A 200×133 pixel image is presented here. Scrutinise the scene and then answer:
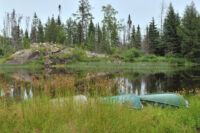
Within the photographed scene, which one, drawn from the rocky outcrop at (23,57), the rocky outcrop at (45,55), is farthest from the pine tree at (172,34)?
the rocky outcrop at (23,57)

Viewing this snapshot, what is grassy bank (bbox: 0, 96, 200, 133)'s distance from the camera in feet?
8.34

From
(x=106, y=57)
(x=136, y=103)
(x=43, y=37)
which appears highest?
(x=43, y=37)

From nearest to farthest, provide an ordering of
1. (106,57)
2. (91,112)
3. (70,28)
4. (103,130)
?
(103,130) → (91,112) → (106,57) → (70,28)

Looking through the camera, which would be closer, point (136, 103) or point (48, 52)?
point (136, 103)

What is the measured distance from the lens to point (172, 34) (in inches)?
1388

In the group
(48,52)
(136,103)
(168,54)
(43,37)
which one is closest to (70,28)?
(43,37)

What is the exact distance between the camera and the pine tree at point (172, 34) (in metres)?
34.7

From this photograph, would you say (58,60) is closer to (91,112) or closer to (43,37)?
(43,37)

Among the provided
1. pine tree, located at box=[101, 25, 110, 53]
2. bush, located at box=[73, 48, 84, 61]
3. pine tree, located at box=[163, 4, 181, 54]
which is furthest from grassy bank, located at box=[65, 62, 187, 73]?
pine tree, located at box=[101, 25, 110, 53]

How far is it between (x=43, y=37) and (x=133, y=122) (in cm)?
4756

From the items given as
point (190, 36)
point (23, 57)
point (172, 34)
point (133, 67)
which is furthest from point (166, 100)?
point (172, 34)

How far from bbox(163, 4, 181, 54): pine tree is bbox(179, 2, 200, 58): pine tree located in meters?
1.51

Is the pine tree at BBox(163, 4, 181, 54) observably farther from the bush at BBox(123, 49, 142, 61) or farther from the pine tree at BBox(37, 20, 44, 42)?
the pine tree at BBox(37, 20, 44, 42)

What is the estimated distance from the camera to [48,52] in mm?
31750
